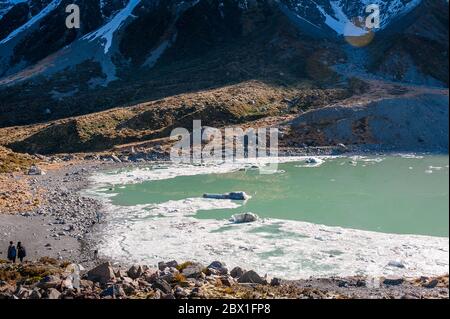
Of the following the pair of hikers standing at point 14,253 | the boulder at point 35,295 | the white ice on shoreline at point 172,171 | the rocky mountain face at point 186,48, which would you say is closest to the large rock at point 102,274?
the boulder at point 35,295

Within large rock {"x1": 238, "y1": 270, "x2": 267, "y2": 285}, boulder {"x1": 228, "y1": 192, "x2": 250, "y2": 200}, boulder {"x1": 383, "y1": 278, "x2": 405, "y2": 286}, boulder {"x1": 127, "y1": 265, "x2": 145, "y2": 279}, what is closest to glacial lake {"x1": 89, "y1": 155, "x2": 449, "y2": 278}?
boulder {"x1": 228, "y1": 192, "x2": 250, "y2": 200}

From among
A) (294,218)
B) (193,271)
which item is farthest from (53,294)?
(294,218)

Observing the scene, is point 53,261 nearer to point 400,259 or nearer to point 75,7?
point 400,259

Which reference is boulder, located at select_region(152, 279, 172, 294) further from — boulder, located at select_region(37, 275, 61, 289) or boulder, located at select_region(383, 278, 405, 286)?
boulder, located at select_region(383, 278, 405, 286)

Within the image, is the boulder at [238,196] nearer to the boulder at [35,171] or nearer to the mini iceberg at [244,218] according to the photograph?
the mini iceberg at [244,218]
